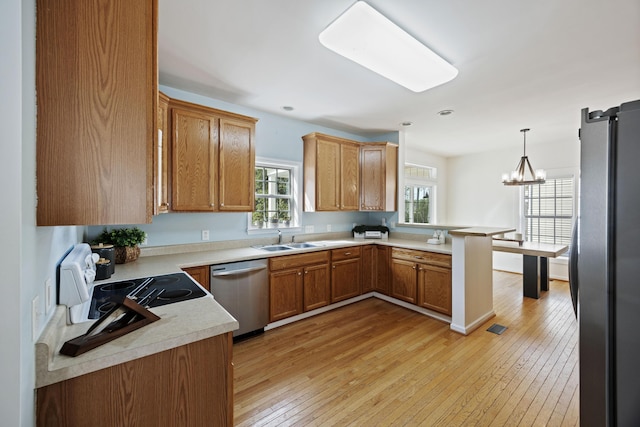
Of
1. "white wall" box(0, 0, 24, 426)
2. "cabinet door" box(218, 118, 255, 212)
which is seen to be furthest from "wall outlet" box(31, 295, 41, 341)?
"cabinet door" box(218, 118, 255, 212)

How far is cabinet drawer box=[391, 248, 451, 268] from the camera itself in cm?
317

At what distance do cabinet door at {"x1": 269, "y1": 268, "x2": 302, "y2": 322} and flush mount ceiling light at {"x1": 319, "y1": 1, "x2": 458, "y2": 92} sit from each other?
89.3 inches

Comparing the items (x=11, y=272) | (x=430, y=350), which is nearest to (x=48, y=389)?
(x=11, y=272)

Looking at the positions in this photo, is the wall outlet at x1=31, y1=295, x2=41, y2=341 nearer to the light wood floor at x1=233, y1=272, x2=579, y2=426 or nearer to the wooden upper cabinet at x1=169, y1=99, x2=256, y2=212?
the light wood floor at x1=233, y1=272, x2=579, y2=426

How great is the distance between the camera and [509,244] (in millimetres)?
4000

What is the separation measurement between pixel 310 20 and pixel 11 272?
200 centimetres

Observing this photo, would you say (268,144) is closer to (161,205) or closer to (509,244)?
Result: (161,205)

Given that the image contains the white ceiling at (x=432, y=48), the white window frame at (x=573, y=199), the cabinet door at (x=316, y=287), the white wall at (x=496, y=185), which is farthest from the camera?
the white wall at (x=496, y=185)

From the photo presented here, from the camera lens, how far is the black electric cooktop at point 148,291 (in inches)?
56.6

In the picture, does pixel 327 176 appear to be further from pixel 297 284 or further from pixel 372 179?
pixel 297 284

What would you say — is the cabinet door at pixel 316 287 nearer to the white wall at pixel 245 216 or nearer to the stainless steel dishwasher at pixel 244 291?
the stainless steel dishwasher at pixel 244 291

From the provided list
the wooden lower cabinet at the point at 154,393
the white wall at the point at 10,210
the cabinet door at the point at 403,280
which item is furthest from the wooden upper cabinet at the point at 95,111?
the cabinet door at the point at 403,280

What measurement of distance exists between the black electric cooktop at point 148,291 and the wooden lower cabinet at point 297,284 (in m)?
1.21

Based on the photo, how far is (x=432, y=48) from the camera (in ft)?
7.05
